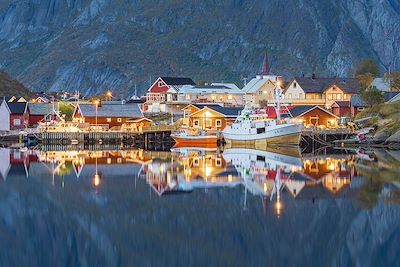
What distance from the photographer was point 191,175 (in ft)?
173

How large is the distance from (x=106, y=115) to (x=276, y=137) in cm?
3227

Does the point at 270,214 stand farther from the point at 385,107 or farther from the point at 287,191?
the point at 385,107

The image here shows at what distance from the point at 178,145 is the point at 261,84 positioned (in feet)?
148

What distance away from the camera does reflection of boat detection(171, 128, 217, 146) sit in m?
92.7

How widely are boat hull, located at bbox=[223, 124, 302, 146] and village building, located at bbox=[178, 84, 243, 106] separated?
4085cm

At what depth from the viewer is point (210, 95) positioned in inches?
5251

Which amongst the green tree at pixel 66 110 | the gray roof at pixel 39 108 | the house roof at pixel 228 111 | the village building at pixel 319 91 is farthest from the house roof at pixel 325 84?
the gray roof at pixel 39 108

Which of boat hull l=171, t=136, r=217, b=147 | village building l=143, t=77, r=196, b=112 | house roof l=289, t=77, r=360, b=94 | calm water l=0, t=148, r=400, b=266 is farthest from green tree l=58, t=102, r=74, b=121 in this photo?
calm water l=0, t=148, r=400, b=266

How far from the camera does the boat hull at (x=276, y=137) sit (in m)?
84.6

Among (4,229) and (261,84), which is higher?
(261,84)

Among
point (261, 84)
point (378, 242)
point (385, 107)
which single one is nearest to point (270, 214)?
point (378, 242)

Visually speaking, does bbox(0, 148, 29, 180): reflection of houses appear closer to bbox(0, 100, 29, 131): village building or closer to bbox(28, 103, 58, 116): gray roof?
bbox(0, 100, 29, 131): village building

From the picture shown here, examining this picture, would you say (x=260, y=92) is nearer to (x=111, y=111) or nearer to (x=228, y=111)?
(x=228, y=111)

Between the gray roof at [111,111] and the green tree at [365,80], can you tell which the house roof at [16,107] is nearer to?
the gray roof at [111,111]
